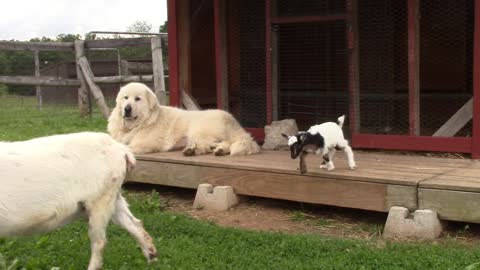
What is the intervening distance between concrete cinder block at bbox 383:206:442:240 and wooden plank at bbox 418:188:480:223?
0.08m

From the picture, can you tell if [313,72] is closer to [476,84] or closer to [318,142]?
[476,84]

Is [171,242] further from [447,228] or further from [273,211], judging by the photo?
[447,228]

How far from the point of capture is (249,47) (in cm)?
946

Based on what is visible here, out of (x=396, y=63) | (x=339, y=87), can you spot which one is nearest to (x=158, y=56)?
(x=339, y=87)

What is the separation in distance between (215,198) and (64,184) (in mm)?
2469

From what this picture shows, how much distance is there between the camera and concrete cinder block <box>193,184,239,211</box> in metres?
6.07

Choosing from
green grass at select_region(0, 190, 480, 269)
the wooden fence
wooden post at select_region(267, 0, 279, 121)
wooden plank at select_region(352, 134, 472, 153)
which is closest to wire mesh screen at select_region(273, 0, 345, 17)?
wooden post at select_region(267, 0, 279, 121)

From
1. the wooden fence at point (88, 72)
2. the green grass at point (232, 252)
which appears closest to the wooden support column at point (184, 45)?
the wooden fence at point (88, 72)

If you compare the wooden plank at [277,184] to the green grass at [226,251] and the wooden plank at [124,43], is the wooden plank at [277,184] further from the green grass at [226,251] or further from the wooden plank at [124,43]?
the wooden plank at [124,43]

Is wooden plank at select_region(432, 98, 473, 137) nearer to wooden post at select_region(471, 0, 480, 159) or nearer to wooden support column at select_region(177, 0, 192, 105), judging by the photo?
wooden post at select_region(471, 0, 480, 159)

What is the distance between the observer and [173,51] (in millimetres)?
8422

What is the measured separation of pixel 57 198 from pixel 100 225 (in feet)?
1.21

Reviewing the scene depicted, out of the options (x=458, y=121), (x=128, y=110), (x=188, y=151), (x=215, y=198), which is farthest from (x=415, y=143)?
(x=128, y=110)

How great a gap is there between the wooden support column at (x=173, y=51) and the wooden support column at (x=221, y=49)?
0.68 m
